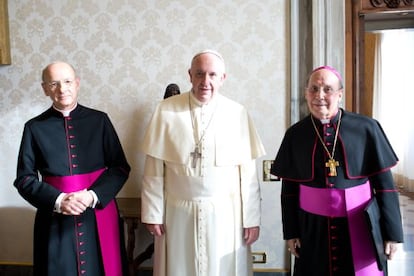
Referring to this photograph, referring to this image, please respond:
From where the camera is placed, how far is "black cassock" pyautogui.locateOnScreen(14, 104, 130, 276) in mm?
1999

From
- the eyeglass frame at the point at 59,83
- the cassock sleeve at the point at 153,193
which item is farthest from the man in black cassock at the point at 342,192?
the eyeglass frame at the point at 59,83

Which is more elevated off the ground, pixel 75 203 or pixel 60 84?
pixel 60 84

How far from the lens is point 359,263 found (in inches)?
68.0

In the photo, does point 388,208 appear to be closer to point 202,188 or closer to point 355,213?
point 355,213

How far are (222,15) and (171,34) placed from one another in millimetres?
396

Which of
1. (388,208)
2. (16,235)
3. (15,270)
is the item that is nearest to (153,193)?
(388,208)

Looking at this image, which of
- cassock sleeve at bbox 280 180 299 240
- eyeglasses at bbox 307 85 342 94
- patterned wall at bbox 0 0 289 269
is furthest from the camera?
patterned wall at bbox 0 0 289 269

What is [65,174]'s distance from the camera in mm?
2033

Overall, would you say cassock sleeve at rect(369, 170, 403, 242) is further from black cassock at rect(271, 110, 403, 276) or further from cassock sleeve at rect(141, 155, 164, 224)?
cassock sleeve at rect(141, 155, 164, 224)

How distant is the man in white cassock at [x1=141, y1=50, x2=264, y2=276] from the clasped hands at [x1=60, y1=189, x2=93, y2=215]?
0.30 m

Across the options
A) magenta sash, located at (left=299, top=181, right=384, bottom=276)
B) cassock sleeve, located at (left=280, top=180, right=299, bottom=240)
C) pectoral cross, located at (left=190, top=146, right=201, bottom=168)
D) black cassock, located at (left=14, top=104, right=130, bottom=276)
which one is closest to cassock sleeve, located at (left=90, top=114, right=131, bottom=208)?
black cassock, located at (left=14, top=104, right=130, bottom=276)

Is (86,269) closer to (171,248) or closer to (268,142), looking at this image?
(171,248)

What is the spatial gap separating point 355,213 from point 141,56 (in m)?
1.86

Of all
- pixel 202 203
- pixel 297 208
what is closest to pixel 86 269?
pixel 202 203
